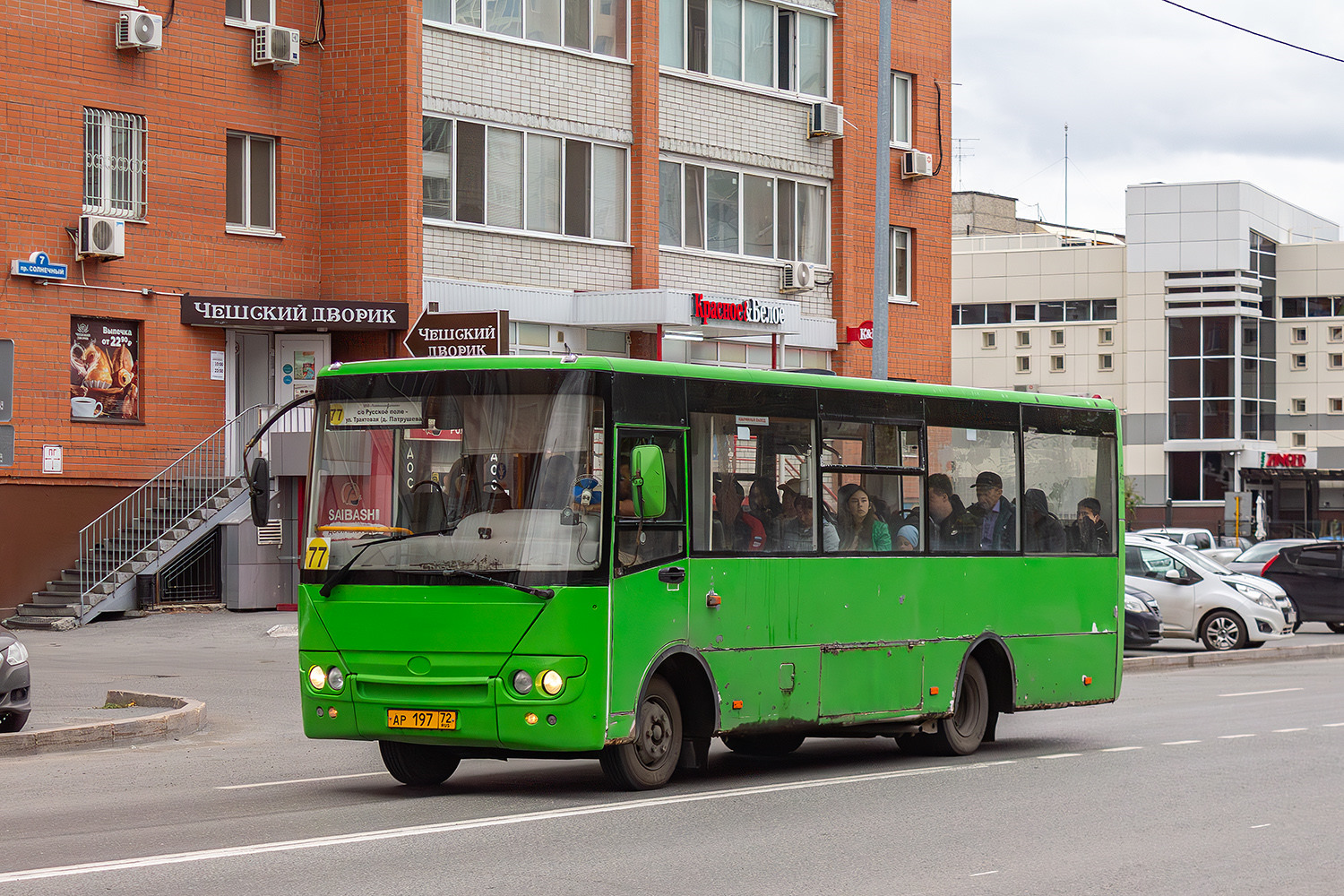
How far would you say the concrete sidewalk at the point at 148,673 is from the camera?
14320 mm

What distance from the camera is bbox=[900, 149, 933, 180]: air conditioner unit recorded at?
38.5m

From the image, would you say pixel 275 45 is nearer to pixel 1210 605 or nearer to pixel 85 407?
pixel 85 407

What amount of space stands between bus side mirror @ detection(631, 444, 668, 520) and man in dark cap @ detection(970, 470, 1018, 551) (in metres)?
4.10

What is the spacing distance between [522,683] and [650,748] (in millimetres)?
1088

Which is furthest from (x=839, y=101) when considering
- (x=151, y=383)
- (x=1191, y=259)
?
(x=1191, y=259)

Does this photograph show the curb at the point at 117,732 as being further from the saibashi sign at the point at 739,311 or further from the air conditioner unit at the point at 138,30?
the saibashi sign at the point at 739,311

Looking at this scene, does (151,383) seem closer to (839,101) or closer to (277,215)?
(277,215)

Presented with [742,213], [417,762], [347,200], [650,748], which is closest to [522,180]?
[347,200]

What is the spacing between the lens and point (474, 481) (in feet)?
34.4

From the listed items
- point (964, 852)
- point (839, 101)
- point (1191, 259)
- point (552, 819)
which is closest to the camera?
point (964, 852)

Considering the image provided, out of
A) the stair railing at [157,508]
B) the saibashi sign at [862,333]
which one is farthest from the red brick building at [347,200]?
the saibashi sign at [862,333]

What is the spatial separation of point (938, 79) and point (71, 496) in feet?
70.8

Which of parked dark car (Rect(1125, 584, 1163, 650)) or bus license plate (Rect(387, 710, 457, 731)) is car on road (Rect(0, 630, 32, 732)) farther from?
parked dark car (Rect(1125, 584, 1163, 650))

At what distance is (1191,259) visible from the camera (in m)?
76.9
